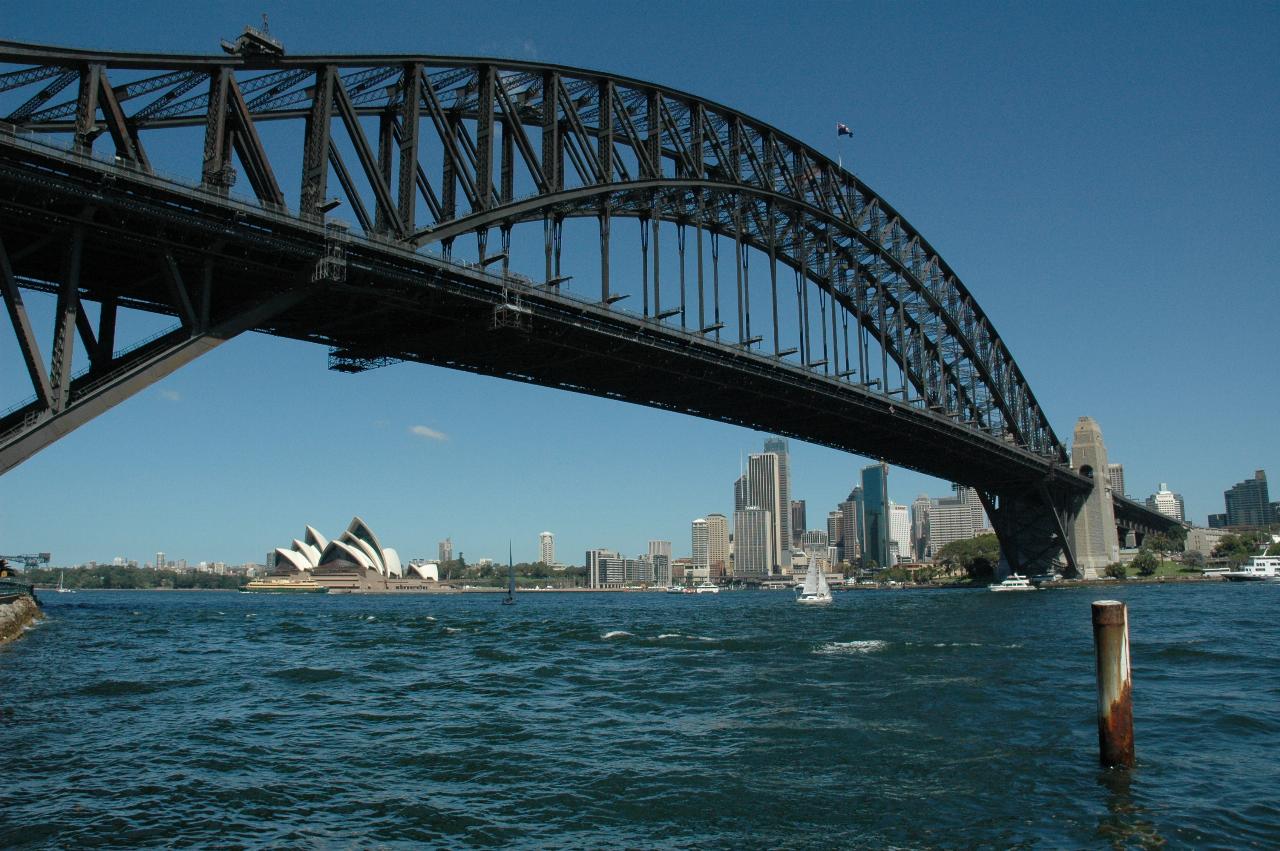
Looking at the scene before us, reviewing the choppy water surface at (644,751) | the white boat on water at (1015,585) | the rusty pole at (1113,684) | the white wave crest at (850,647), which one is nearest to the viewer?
the choppy water surface at (644,751)

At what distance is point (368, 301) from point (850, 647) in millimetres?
25426

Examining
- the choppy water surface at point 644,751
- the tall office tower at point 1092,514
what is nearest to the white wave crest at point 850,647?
Result: the choppy water surface at point 644,751

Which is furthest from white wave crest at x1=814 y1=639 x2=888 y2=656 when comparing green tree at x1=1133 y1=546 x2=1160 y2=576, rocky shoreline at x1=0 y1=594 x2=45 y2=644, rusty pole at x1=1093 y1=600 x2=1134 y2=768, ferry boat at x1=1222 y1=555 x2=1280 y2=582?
green tree at x1=1133 y1=546 x2=1160 y2=576

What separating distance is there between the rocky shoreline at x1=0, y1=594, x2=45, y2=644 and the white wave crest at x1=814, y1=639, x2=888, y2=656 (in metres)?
36.0

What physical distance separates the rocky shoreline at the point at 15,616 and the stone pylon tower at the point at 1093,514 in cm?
10821

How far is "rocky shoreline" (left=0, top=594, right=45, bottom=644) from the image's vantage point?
44856mm

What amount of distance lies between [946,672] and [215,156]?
2941 cm

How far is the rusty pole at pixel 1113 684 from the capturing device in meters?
16.5

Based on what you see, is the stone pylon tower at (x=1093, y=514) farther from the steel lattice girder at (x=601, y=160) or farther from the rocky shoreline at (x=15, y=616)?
the rocky shoreline at (x=15, y=616)

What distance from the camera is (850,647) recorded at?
38969mm

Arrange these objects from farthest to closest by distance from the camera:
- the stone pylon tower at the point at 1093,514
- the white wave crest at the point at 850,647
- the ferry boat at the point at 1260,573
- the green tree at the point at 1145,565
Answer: the green tree at the point at 1145,565 → the ferry boat at the point at 1260,573 → the stone pylon tower at the point at 1093,514 → the white wave crest at the point at 850,647

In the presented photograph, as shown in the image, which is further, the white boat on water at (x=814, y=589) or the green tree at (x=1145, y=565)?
the green tree at (x=1145, y=565)

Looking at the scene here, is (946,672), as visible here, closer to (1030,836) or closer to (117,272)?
(1030,836)

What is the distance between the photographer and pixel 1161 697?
982 inches
